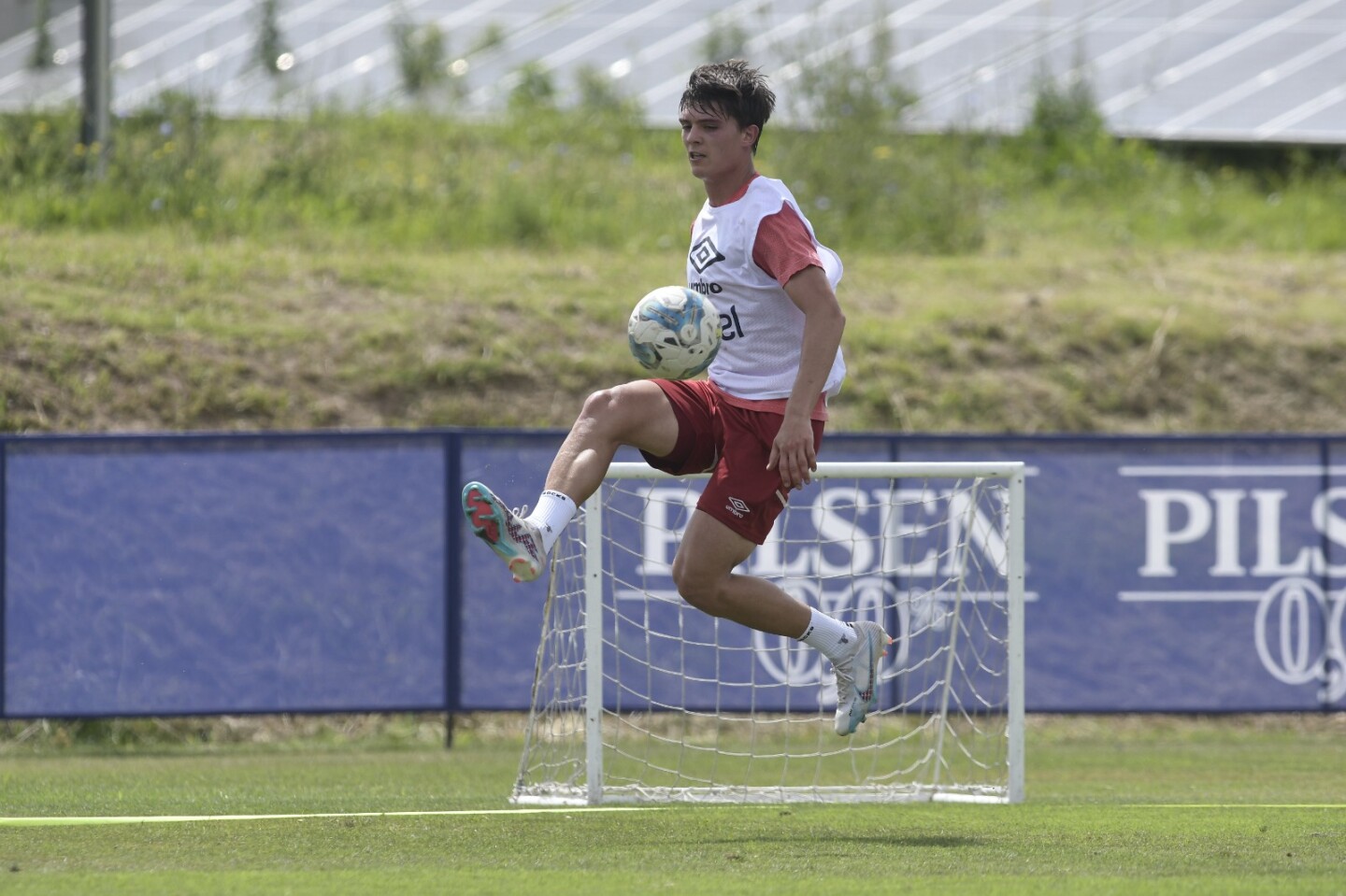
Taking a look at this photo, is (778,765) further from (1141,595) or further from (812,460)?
(812,460)

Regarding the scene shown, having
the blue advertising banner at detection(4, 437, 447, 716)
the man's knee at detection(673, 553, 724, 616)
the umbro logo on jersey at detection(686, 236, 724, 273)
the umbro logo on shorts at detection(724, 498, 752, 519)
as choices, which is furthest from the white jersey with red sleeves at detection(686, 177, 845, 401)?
the blue advertising banner at detection(4, 437, 447, 716)

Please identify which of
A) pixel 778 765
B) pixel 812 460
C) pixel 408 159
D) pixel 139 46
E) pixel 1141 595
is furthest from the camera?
pixel 139 46

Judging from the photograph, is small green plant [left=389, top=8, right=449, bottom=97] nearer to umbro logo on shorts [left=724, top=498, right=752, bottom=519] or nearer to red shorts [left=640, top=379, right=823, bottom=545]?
red shorts [left=640, top=379, right=823, bottom=545]

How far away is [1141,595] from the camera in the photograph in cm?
1042

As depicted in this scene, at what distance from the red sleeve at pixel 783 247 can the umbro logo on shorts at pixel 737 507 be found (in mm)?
775

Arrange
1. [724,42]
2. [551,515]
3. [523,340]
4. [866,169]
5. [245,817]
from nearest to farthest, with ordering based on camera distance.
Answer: [551,515], [245,817], [523,340], [866,169], [724,42]

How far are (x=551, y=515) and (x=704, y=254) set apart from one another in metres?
1.15

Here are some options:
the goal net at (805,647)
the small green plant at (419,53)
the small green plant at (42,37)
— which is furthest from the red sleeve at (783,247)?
the small green plant at (42,37)

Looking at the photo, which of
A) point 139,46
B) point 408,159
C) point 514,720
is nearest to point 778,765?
point 514,720

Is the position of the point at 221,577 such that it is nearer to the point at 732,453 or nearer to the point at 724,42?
the point at 732,453

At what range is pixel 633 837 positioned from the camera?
5.61 meters

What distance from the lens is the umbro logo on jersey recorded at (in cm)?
584

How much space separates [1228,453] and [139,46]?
→ 13.7 meters

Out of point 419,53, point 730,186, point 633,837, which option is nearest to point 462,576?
point 633,837
